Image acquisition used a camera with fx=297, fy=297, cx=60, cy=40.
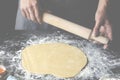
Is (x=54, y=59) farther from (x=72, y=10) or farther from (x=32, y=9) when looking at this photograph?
(x=72, y=10)

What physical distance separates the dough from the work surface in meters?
0.04

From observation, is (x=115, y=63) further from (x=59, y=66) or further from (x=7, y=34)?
(x=7, y=34)

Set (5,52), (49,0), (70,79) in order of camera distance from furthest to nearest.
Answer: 1. (49,0)
2. (5,52)
3. (70,79)

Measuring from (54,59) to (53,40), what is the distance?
0.82 ft

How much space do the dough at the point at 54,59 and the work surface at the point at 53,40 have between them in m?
0.04

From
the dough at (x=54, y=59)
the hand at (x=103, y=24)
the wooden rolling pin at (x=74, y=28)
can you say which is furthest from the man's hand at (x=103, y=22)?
the dough at (x=54, y=59)

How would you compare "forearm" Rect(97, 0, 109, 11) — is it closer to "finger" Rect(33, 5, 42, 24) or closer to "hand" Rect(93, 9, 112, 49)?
"hand" Rect(93, 9, 112, 49)

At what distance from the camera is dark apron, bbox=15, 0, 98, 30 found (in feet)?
7.87

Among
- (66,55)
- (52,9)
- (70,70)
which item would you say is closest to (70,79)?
(70,70)

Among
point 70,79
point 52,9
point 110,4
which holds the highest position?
point 110,4

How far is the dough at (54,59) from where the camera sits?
1.80m

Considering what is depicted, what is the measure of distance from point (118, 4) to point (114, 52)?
511 millimetres

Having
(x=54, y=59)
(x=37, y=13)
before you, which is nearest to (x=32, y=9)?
(x=37, y=13)

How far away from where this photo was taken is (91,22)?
2.54 m
